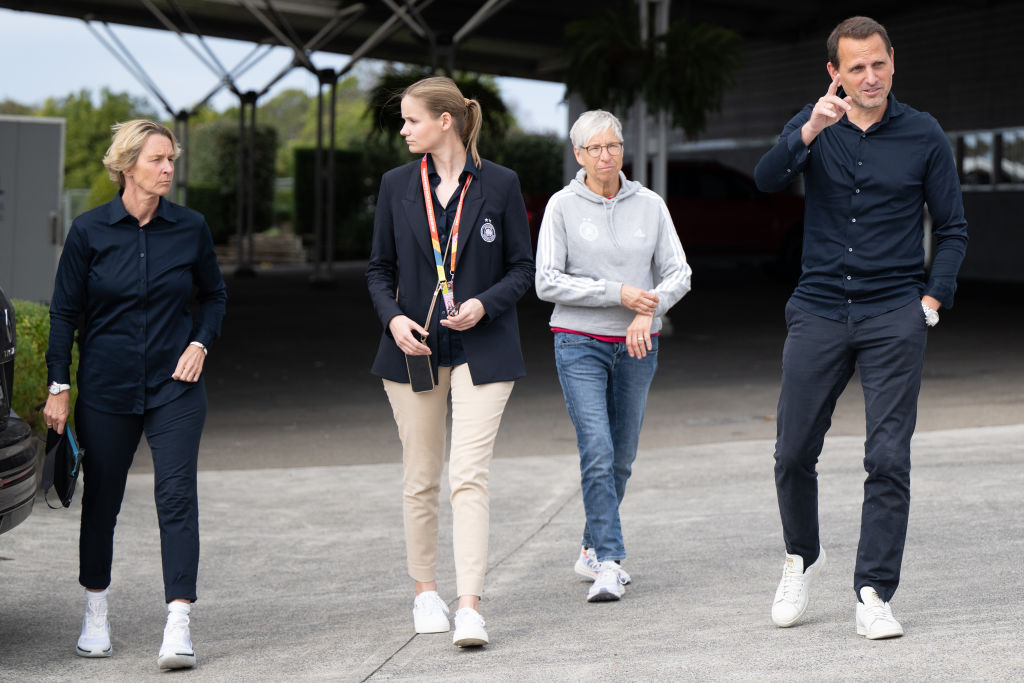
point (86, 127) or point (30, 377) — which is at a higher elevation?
point (86, 127)

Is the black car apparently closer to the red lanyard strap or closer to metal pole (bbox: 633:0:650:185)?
the red lanyard strap

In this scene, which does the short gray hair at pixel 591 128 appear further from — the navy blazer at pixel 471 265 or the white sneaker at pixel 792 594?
the white sneaker at pixel 792 594

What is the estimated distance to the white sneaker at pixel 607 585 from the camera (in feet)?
16.1

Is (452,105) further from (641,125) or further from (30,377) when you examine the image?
(641,125)

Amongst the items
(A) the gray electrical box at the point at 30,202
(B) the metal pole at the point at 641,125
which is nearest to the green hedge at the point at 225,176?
(B) the metal pole at the point at 641,125

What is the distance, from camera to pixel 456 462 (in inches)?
174

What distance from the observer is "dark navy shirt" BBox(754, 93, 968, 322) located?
418 cm

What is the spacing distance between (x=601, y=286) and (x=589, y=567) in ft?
3.74

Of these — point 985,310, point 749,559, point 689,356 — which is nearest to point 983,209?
point 985,310

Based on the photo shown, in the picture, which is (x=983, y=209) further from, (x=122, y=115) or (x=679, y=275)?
(x=122, y=115)

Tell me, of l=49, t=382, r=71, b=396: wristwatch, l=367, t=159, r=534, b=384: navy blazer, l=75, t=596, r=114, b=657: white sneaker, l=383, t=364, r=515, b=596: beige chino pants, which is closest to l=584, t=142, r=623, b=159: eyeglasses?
l=367, t=159, r=534, b=384: navy blazer

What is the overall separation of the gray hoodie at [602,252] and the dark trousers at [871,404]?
726 mm

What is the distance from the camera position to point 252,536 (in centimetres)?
646

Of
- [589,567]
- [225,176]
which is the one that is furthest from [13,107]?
[589,567]
